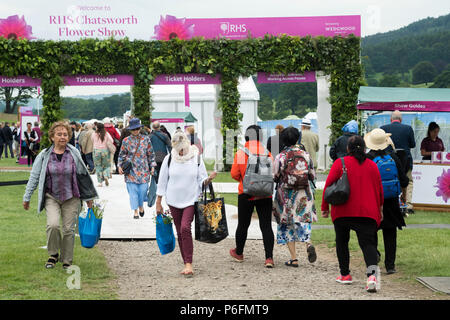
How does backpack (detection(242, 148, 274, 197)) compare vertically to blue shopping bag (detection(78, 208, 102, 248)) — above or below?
above

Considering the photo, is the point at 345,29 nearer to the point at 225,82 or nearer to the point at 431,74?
the point at 225,82

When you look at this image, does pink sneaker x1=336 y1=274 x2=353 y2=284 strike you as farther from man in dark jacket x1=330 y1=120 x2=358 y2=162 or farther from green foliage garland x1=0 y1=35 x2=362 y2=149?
green foliage garland x1=0 y1=35 x2=362 y2=149

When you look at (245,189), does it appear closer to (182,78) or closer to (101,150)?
(101,150)

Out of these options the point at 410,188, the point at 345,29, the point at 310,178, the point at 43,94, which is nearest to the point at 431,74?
the point at 345,29

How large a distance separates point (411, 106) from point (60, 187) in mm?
9451

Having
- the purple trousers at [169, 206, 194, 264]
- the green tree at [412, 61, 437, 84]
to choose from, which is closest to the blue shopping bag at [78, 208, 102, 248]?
the purple trousers at [169, 206, 194, 264]

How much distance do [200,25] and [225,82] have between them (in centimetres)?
207

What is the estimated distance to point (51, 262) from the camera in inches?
315

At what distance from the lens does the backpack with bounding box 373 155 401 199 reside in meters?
7.73

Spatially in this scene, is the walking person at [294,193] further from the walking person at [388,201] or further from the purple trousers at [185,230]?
the purple trousers at [185,230]

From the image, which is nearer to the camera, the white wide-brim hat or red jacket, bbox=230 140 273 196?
the white wide-brim hat

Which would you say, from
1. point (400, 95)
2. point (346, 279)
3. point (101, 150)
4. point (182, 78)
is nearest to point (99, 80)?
point (182, 78)

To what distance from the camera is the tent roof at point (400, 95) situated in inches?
621

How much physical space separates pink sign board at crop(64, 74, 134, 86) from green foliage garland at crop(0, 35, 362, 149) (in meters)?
0.21
